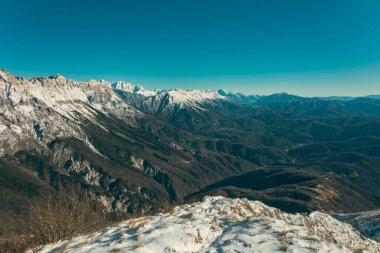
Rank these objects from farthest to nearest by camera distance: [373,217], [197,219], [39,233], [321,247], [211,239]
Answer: [373,217] < [39,233] < [197,219] < [211,239] < [321,247]

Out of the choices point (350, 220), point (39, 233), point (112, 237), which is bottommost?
point (350, 220)

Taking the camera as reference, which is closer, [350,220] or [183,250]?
[183,250]

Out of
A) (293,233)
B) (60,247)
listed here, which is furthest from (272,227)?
(60,247)

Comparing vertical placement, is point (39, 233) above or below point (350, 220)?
above

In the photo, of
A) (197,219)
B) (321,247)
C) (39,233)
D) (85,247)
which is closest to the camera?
(321,247)

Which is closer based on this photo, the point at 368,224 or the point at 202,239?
the point at 202,239

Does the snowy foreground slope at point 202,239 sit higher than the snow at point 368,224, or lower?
higher

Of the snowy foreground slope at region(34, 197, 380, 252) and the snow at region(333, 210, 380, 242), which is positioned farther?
the snow at region(333, 210, 380, 242)

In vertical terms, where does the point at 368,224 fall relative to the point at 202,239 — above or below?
below

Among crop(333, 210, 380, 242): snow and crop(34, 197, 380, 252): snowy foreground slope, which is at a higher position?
crop(34, 197, 380, 252): snowy foreground slope

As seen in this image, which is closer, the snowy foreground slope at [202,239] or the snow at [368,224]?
the snowy foreground slope at [202,239]

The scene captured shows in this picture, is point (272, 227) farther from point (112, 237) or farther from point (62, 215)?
point (62, 215)
